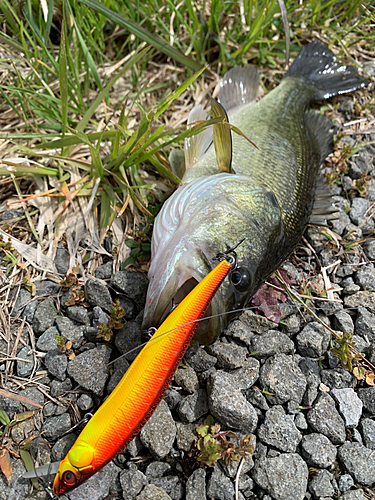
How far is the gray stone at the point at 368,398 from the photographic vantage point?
2.71 m

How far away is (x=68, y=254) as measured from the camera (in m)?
3.04

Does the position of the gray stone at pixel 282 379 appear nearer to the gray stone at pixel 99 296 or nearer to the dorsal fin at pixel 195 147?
the gray stone at pixel 99 296

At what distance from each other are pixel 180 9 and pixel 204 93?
32.8 inches

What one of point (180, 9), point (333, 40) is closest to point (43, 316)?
point (180, 9)

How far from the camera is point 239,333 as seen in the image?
111 inches

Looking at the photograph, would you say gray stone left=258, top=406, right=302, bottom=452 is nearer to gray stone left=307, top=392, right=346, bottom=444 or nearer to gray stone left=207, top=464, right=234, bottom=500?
gray stone left=307, top=392, right=346, bottom=444

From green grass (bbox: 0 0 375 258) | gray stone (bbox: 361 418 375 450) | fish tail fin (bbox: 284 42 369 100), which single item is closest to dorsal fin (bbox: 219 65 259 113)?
green grass (bbox: 0 0 375 258)

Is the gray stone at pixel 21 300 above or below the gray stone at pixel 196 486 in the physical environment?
above

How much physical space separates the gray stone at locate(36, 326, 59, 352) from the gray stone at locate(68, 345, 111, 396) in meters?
0.20

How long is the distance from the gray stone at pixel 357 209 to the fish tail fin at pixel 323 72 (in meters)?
1.15

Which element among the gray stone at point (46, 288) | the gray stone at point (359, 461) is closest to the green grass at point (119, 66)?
the gray stone at point (46, 288)

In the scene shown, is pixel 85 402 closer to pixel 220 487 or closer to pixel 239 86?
pixel 220 487

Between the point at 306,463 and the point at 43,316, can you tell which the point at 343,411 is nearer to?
the point at 306,463

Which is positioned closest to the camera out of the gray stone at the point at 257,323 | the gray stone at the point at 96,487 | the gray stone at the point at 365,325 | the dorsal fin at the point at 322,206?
the gray stone at the point at 96,487
